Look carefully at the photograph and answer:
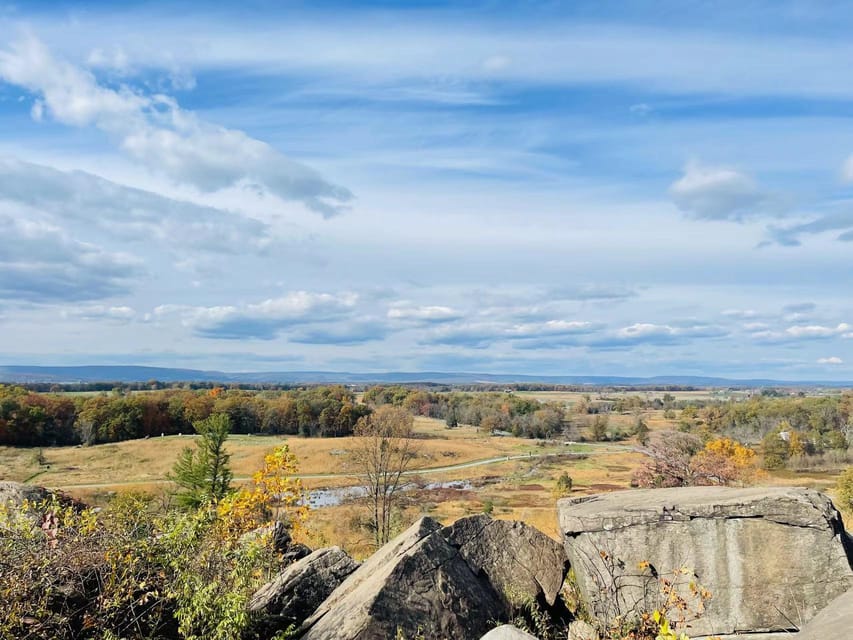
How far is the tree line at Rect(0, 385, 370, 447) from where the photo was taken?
357ft

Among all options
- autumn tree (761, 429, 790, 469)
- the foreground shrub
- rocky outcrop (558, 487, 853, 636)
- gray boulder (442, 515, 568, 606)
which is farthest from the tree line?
rocky outcrop (558, 487, 853, 636)

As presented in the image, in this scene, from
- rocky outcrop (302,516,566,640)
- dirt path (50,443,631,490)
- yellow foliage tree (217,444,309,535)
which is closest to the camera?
rocky outcrop (302,516,566,640)

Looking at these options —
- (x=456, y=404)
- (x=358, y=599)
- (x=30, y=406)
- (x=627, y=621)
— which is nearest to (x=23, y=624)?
(x=358, y=599)

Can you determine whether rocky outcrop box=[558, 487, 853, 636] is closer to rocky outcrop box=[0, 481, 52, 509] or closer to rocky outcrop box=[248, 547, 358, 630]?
rocky outcrop box=[248, 547, 358, 630]

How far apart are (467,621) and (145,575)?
426 cm

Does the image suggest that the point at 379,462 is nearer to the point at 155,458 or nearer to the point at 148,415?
the point at 155,458

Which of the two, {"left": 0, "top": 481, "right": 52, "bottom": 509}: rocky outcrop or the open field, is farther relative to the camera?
the open field

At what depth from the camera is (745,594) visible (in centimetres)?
965

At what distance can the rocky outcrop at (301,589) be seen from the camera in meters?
9.31

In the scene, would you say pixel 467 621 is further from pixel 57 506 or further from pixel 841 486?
pixel 841 486

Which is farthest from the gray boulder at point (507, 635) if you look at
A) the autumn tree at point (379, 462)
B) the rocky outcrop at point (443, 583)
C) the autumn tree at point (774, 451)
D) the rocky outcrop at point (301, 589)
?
the autumn tree at point (774, 451)

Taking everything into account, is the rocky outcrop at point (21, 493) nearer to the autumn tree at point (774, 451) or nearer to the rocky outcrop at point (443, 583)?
the rocky outcrop at point (443, 583)

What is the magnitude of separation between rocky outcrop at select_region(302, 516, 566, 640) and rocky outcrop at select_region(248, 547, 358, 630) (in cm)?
43

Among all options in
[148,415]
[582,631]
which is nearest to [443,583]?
[582,631]
